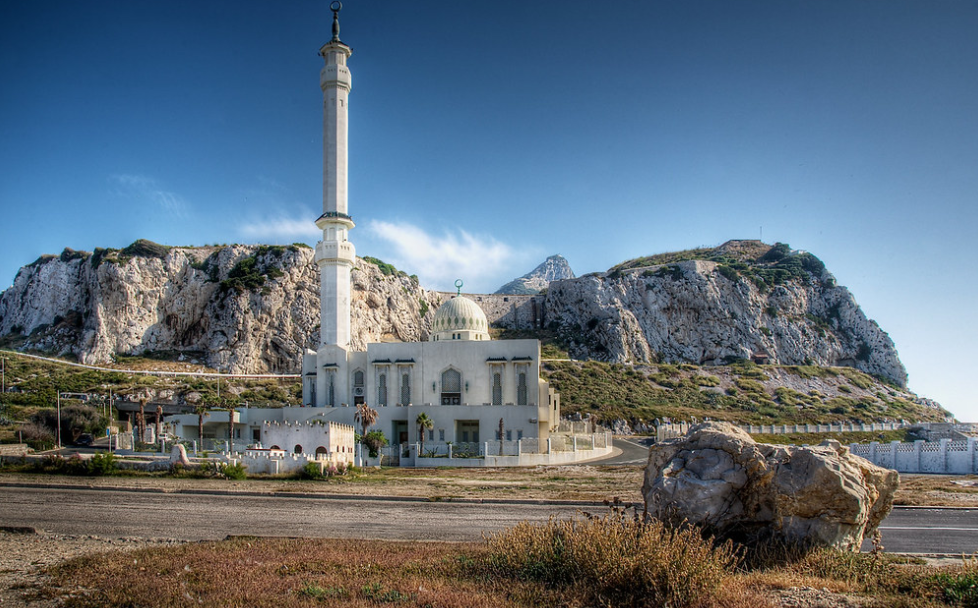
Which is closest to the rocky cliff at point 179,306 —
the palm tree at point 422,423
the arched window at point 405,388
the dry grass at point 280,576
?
the arched window at point 405,388

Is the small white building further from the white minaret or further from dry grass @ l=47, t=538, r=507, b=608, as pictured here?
dry grass @ l=47, t=538, r=507, b=608

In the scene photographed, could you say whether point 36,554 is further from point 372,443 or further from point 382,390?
point 382,390

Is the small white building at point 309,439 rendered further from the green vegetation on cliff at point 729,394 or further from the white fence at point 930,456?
the green vegetation on cliff at point 729,394

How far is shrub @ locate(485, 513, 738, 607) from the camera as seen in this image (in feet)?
23.3

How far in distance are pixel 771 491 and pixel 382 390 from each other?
1576 inches

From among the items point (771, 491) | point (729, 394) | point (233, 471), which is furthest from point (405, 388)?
point (729, 394)

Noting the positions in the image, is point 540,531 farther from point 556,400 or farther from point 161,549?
point 556,400

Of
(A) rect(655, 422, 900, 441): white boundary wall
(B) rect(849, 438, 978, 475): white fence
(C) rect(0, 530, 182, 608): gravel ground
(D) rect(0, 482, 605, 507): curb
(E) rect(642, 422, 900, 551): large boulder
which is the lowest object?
(A) rect(655, 422, 900, 441): white boundary wall

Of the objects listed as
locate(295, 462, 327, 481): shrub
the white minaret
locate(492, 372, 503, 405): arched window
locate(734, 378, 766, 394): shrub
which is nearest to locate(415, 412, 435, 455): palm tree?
locate(492, 372, 503, 405): arched window

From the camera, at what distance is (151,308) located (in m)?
81.8

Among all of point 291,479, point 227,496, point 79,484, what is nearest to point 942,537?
point 227,496

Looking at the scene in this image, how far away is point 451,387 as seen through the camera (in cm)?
4669

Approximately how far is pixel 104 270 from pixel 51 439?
4947 cm

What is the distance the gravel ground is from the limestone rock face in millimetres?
84089
